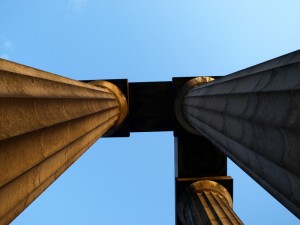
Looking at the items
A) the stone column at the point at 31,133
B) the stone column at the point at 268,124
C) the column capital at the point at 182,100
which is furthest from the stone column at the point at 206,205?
the stone column at the point at 31,133

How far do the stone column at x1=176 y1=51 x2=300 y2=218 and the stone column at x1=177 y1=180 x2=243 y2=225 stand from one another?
6460 mm

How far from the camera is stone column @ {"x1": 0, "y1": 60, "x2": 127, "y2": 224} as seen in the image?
20.7 ft

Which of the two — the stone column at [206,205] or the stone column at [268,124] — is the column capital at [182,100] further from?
the stone column at [268,124]

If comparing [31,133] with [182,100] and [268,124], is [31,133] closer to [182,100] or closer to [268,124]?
[268,124]

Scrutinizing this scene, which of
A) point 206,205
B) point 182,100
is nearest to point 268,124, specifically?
point 206,205

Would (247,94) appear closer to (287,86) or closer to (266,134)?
(266,134)

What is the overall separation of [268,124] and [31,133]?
5372 millimetres

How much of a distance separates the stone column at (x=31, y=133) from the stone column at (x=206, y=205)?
9721 millimetres

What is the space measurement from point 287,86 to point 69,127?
6600mm

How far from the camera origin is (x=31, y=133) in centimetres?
731

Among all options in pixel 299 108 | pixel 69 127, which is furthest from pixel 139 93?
pixel 299 108

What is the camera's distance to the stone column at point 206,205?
720 inches

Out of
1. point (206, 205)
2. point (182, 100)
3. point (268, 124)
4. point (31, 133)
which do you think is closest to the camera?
point (31, 133)

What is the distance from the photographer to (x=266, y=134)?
8.20 meters
